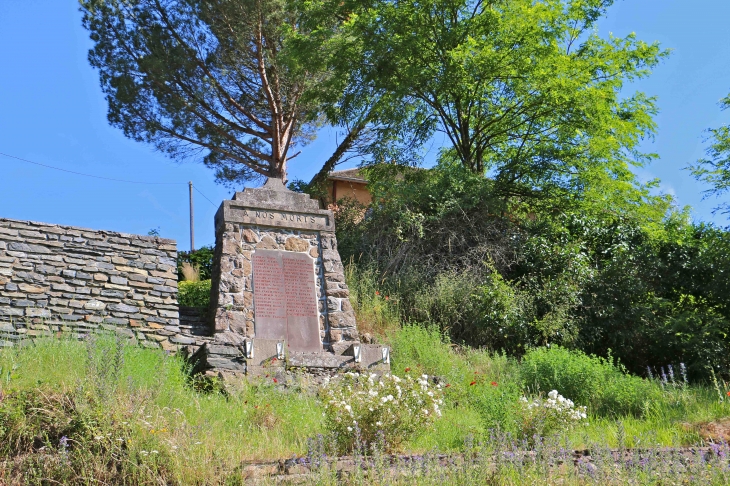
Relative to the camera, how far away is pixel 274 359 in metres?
9.52

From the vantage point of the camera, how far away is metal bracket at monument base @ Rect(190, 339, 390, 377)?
9164 millimetres

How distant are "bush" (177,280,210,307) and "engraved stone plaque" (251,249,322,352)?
175 centimetres

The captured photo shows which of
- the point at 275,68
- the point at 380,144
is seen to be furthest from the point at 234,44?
the point at 380,144

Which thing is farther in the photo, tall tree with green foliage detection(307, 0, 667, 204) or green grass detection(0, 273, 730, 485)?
tall tree with green foliage detection(307, 0, 667, 204)

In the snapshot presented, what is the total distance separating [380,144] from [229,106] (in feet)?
14.5

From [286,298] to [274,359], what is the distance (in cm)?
170

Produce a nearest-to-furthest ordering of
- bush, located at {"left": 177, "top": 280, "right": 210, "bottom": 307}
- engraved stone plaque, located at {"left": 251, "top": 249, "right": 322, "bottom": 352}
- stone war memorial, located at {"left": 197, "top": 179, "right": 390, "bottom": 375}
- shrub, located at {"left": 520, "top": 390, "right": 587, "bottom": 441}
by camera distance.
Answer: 1. shrub, located at {"left": 520, "top": 390, "right": 587, "bottom": 441}
2. stone war memorial, located at {"left": 197, "top": 179, "right": 390, "bottom": 375}
3. engraved stone plaque, located at {"left": 251, "top": 249, "right": 322, "bottom": 352}
4. bush, located at {"left": 177, "top": 280, "right": 210, "bottom": 307}

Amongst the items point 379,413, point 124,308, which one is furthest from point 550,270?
point 379,413

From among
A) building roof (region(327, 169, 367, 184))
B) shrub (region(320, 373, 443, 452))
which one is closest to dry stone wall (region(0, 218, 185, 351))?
shrub (region(320, 373, 443, 452))

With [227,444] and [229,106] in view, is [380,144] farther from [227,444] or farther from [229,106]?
[227,444]

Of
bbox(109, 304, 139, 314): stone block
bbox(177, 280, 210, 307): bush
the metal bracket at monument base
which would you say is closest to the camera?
the metal bracket at monument base

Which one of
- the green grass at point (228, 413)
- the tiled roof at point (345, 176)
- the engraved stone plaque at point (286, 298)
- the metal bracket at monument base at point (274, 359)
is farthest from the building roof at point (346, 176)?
the green grass at point (228, 413)

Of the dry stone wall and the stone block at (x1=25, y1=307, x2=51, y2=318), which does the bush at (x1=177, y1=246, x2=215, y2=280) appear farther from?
the stone block at (x1=25, y1=307, x2=51, y2=318)

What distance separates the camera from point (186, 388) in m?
7.89
